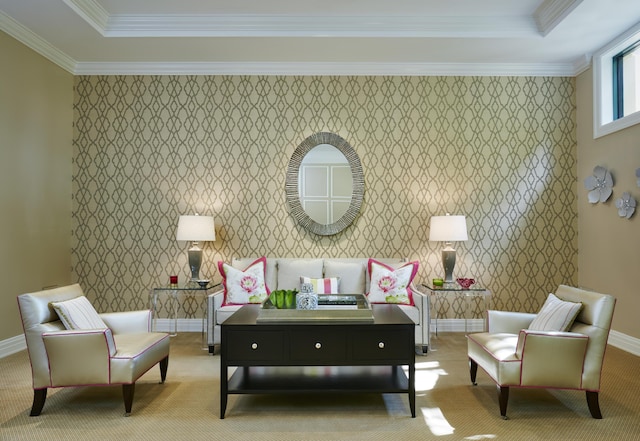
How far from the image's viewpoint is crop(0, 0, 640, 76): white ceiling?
4.51 metres

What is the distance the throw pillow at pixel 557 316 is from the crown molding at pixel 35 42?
202 inches

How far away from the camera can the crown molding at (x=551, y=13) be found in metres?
4.31

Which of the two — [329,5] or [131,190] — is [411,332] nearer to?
[329,5]

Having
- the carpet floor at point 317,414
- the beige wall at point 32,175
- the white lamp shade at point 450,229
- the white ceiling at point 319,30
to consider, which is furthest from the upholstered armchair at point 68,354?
the white lamp shade at point 450,229

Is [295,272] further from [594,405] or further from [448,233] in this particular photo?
[594,405]

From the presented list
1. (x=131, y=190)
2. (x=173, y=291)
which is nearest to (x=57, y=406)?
(x=173, y=291)

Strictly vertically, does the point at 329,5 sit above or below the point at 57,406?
above

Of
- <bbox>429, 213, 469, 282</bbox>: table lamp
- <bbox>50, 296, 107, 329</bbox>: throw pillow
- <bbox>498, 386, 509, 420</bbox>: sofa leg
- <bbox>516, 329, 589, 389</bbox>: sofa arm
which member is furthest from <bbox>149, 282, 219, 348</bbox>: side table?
<bbox>516, 329, 589, 389</bbox>: sofa arm

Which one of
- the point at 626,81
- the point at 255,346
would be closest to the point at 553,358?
the point at 255,346

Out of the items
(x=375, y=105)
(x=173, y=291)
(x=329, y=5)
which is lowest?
(x=173, y=291)

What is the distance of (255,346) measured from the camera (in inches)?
124

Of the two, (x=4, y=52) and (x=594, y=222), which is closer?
(x=4, y=52)

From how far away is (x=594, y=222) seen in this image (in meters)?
5.34

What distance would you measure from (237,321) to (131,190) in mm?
3109
